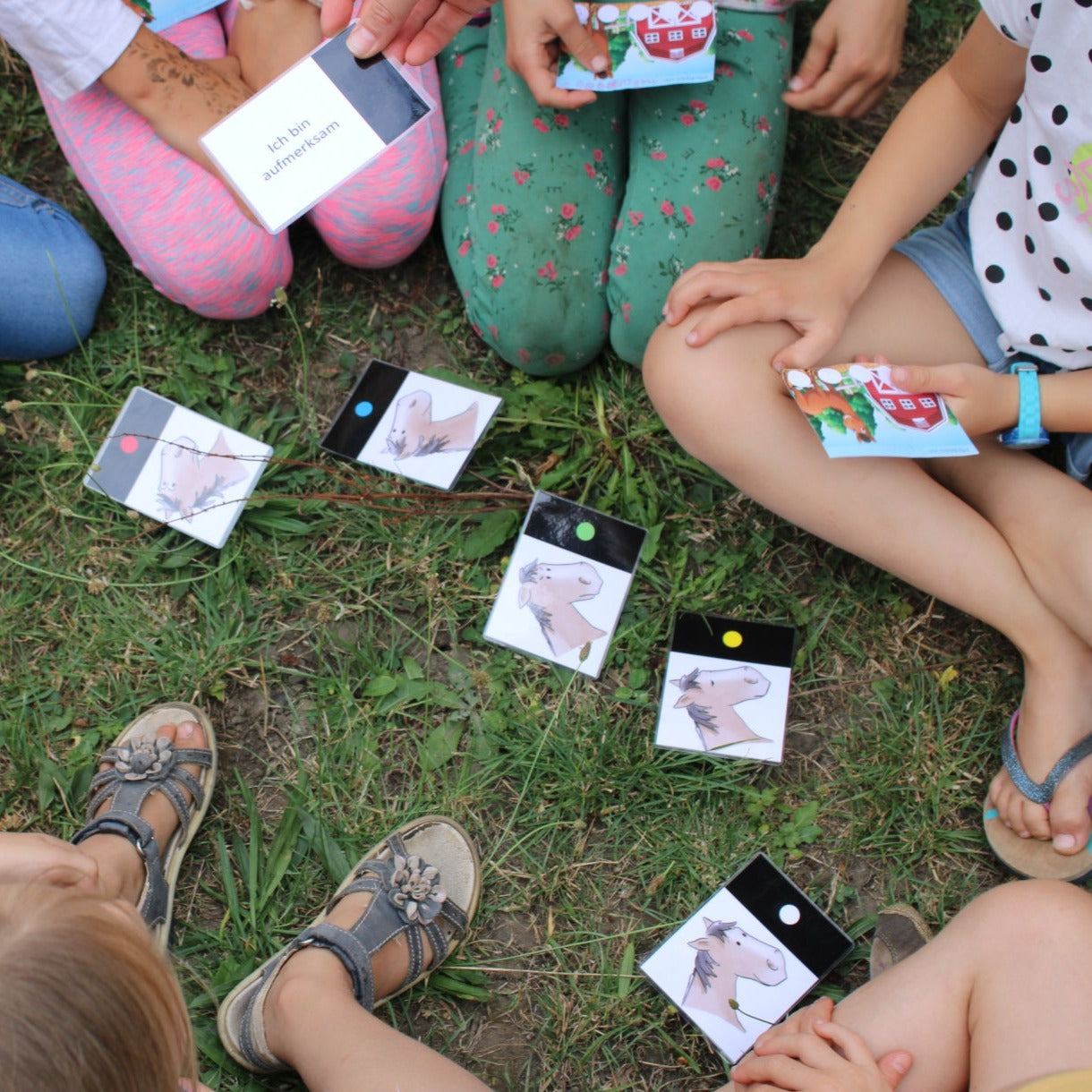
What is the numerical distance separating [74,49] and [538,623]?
1203 millimetres

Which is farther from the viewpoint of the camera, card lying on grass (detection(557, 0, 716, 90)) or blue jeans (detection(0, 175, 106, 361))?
blue jeans (detection(0, 175, 106, 361))

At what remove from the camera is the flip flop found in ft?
4.94

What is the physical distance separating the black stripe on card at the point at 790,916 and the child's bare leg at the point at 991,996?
0.21 metres

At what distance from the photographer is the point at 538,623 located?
67.9 inches

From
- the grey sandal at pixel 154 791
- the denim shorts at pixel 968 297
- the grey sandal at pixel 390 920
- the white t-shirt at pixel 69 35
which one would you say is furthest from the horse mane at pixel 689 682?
the white t-shirt at pixel 69 35

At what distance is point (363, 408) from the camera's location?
1863 millimetres

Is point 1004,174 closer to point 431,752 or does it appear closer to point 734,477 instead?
point 734,477

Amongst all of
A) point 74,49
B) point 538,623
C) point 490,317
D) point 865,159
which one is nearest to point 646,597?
point 538,623

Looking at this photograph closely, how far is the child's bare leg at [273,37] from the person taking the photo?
1.82 meters

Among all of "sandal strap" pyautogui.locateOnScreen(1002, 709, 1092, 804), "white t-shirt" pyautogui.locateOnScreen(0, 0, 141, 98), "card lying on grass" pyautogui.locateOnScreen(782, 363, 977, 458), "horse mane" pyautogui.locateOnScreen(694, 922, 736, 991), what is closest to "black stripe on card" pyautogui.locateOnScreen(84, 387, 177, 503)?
"white t-shirt" pyautogui.locateOnScreen(0, 0, 141, 98)

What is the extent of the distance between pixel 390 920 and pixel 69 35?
1.48 meters

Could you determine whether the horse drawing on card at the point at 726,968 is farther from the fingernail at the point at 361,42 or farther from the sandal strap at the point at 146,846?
the fingernail at the point at 361,42

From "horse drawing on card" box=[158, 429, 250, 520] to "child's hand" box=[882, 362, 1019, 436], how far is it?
3.74ft

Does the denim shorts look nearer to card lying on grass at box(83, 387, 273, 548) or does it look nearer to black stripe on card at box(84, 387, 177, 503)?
card lying on grass at box(83, 387, 273, 548)
